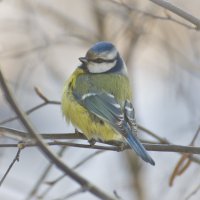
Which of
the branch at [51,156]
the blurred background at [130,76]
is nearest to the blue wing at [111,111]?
the blurred background at [130,76]

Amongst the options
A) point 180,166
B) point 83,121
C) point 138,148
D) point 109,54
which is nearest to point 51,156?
point 138,148

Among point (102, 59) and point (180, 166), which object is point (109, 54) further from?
point (180, 166)

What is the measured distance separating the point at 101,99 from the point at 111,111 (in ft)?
0.35

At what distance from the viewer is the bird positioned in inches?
96.5

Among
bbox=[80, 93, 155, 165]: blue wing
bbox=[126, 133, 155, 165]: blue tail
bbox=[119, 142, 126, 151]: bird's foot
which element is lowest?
bbox=[119, 142, 126, 151]: bird's foot

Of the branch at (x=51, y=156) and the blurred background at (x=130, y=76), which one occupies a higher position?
the branch at (x=51, y=156)

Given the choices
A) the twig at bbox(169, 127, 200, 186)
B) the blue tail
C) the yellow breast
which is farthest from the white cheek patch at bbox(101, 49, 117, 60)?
the twig at bbox(169, 127, 200, 186)

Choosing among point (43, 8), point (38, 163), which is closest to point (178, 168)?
point (43, 8)

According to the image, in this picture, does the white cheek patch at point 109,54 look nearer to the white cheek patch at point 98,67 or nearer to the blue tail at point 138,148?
the white cheek patch at point 98,67

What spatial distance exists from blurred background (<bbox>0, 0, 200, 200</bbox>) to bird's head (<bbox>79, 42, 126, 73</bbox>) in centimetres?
20

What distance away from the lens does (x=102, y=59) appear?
2766 millimetres

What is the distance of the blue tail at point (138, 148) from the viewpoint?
81.8 inches

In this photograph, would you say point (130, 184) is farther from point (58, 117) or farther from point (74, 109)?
point (58, 117)

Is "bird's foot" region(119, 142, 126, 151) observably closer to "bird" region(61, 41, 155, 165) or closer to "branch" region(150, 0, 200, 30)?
"bird" region(61, 41, 155, 165)
